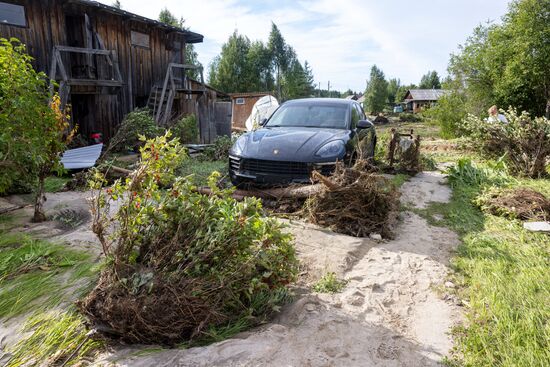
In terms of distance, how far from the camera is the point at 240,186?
6.35 metres

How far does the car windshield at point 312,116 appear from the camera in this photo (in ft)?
23.4

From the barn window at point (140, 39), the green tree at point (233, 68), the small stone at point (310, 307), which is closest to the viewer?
the small stone at point (310, 307)

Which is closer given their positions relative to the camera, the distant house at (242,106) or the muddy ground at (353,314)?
the muddy ground at (353,314)

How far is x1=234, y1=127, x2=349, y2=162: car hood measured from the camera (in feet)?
19.3

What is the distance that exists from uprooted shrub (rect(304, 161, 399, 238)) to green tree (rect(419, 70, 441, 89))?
8325 centimetres

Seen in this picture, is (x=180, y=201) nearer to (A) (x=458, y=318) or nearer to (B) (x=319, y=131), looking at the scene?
(A) (x=458, y=318)

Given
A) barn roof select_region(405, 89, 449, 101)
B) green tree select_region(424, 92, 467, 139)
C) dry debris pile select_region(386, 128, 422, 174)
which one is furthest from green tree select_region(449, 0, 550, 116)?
barn roof select_region(405, 89, 449, 101)

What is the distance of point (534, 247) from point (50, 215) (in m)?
6.38

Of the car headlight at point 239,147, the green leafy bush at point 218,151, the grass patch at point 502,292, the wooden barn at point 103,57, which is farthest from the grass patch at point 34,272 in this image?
the wooden barn at point 103,57

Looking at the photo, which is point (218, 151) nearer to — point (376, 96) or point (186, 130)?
point (186, 130)

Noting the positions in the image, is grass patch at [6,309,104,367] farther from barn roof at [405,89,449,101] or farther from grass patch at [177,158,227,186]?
barn roof at [405,89,449,101]

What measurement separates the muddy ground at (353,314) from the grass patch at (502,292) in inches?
7.0

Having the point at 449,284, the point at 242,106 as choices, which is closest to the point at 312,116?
the point at 449,284

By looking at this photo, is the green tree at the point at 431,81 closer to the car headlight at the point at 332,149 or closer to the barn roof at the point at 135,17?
the barn roof at the point at 135,17
